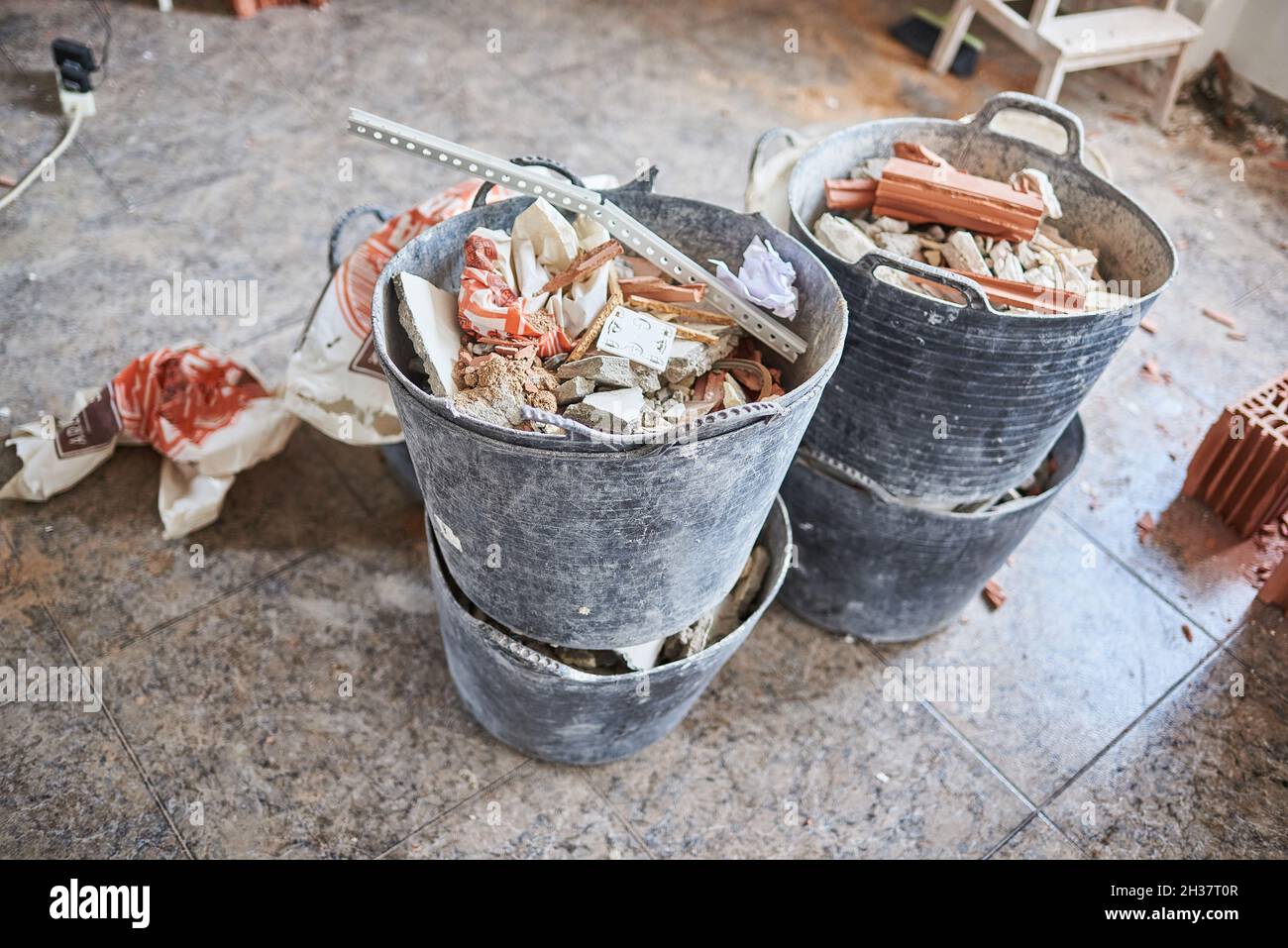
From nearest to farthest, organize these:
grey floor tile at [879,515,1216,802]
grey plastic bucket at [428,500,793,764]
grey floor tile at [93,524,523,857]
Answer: grey plastic bucket at [428,500,793,764] → grey floor tile at [93,524,523,857] → grey floor tile at [879,515,1216,802]

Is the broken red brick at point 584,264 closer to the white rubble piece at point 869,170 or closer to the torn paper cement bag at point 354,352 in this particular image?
the torn paper cement bag at point 354,352

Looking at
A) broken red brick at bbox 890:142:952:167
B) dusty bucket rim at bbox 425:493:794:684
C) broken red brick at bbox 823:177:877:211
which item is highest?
broken red brick at bbox 890:142:952:167

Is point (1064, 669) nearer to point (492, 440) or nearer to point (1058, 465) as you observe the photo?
point (1058, 465)

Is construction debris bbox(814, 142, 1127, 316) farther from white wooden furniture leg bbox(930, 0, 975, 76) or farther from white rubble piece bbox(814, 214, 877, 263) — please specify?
white wooden furniture leg bbox(930, 0, 975, 76)

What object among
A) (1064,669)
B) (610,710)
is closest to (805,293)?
(610,710)

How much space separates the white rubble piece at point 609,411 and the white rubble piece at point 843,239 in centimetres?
62

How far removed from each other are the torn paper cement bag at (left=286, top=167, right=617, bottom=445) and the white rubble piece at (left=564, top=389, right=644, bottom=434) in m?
0.84

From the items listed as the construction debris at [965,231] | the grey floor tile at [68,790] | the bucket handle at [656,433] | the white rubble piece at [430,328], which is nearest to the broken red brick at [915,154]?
the construction debris at [965,231]

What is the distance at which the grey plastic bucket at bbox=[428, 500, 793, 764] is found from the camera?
1959mm

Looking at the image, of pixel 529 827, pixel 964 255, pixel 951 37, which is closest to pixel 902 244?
pixel 964 255

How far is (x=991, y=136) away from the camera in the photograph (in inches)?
90.2

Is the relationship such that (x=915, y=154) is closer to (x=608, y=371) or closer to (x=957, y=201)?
(x=957, y=201)

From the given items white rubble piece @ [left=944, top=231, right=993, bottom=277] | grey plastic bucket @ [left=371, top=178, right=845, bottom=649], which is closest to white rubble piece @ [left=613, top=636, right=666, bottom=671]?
grey plastic bucket @ [left=371, top=178, right=845, bottom=649]

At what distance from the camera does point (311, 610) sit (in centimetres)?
253
